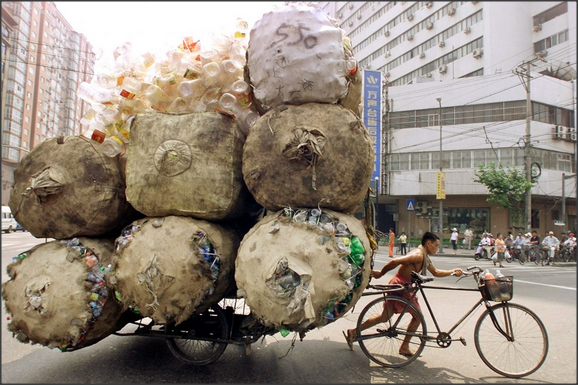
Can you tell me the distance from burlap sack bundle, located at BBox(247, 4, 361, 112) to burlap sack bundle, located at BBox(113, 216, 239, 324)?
121 cm

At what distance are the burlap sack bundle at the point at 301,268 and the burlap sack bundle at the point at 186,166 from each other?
436mm

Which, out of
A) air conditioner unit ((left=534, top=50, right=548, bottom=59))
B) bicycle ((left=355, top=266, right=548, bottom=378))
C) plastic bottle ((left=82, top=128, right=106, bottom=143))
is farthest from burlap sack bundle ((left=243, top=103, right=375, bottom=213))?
air conditioner unit ((left=534, top=50, right=548, bottom=59))

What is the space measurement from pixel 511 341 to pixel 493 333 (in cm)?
16

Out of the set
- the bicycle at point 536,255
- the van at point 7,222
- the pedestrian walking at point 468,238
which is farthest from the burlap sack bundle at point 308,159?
the pedestrian walking at point 468,238

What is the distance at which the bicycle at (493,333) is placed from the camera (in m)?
3.67

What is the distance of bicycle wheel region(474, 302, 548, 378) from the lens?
3.66 metres

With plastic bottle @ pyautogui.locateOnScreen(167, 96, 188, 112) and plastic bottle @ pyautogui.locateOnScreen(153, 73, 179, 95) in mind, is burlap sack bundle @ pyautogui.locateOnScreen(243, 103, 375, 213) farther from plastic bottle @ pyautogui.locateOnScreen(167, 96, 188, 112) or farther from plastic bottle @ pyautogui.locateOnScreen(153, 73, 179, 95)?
plastic bottle @ pyautogui.locateOnScreen(153, 73, 179, 95)

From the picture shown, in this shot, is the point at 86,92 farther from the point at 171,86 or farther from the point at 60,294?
the point at 60,294

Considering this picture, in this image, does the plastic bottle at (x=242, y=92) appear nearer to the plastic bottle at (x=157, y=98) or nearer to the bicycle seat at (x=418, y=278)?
the plastic bottle at (x=157, y=98)

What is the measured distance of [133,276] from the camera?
2.88m

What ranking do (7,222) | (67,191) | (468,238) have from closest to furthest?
1. (7,222)
2. (67,191)
3. (468,238)

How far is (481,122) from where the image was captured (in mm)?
25438

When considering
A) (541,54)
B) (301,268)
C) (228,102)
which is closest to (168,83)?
(228,102)

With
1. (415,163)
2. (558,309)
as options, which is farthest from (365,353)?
(415,163)
